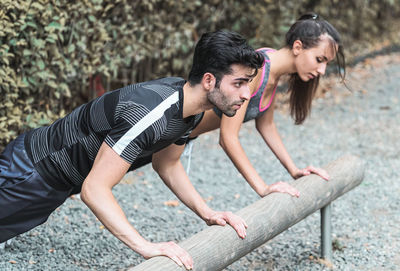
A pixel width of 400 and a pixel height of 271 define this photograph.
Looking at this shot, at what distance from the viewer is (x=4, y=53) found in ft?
13.4

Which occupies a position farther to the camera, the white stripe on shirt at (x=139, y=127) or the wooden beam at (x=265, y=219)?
the wooden beam at (x=265, y=219)

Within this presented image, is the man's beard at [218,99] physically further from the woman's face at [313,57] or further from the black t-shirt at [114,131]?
the woman's face at [313,57]

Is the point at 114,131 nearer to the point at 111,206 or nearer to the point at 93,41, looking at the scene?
the point at 111,206

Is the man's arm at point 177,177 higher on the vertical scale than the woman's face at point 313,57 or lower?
lower

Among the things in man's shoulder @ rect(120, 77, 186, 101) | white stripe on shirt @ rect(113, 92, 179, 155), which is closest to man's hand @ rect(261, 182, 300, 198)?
man's shoulder @ rect(120, 77, 186, 101)

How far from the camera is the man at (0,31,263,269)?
224 centimetres

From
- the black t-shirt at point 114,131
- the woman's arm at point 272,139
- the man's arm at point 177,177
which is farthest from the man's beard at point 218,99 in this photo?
the woman's arm at point 272,139

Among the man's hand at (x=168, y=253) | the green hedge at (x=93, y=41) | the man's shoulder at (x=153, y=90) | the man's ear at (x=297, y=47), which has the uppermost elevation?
the man's shoulder at (x=153, y=90)

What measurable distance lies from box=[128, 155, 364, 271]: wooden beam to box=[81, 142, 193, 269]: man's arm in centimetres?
5

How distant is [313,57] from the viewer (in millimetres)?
3297

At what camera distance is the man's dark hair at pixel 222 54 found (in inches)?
92.2

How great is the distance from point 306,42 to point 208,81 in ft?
3.70

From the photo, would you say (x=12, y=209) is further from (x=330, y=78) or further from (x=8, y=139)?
(x=330, y=78)

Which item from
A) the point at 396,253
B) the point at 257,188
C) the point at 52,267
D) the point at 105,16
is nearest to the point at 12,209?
the point at 52,267
